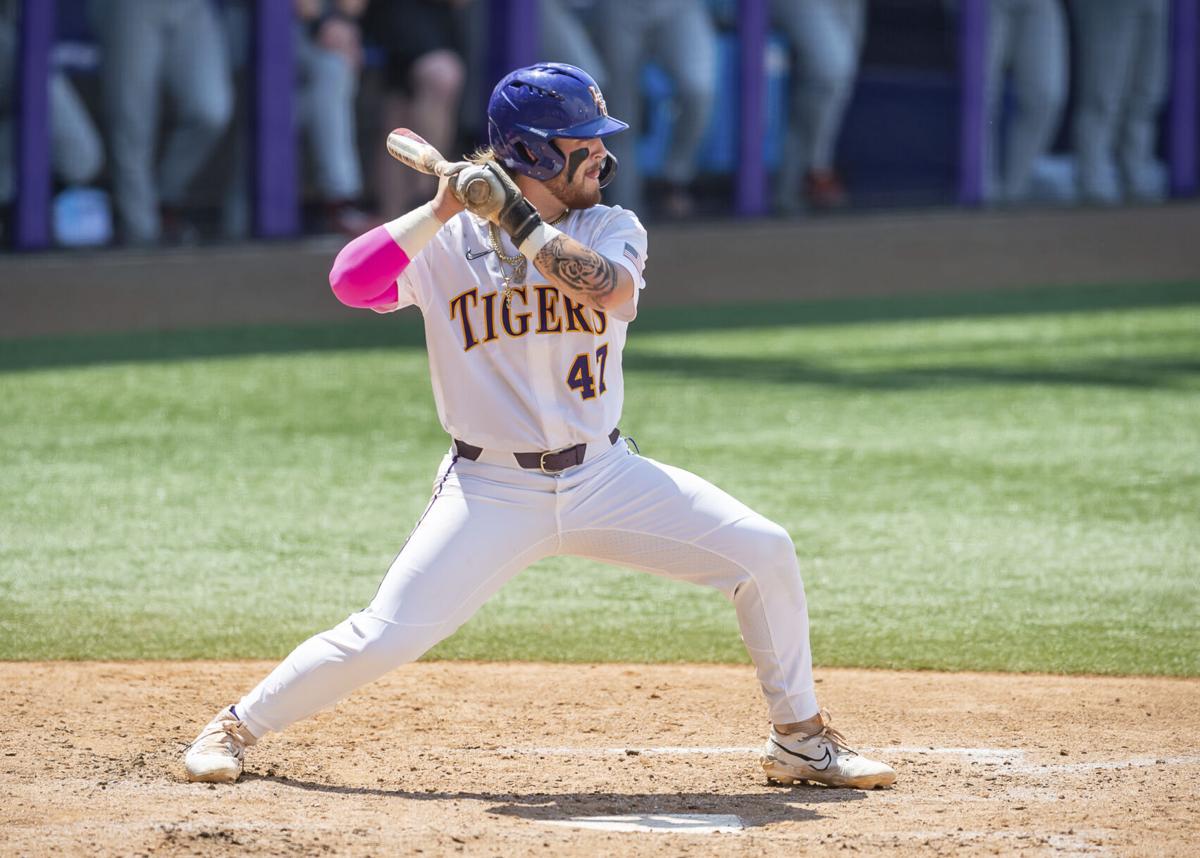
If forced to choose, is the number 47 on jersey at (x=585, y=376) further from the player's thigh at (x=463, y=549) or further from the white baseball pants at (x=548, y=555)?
the player's thigh at (x=463, y=549)

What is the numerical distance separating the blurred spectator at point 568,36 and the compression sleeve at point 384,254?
7927 mm

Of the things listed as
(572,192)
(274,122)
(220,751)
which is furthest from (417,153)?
(274,122)

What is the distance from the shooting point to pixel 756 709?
4.58 meters

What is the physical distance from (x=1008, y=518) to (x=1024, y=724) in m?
2.23

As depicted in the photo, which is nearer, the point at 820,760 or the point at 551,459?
the point at 551,459

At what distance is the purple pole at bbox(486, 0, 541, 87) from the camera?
37.0ft

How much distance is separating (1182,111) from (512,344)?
11385mm

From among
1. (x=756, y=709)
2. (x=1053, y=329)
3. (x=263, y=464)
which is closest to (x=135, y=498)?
(x=263, y=464)

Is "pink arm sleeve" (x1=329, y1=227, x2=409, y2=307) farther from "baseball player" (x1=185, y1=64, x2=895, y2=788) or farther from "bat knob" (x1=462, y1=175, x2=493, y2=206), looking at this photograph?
"bat knob" (x1=462, y1=175, x2=493, y2=206)

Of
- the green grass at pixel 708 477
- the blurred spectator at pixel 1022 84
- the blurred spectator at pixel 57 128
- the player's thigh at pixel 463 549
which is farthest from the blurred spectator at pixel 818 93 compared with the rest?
the player's thigh at pixel 463 549

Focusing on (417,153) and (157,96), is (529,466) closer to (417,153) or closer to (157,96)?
(417,153)

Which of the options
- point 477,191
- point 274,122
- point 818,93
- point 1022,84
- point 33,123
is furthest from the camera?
point 1022,84

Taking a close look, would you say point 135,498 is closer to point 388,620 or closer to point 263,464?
point 263,464

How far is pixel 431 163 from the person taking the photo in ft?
12.2
